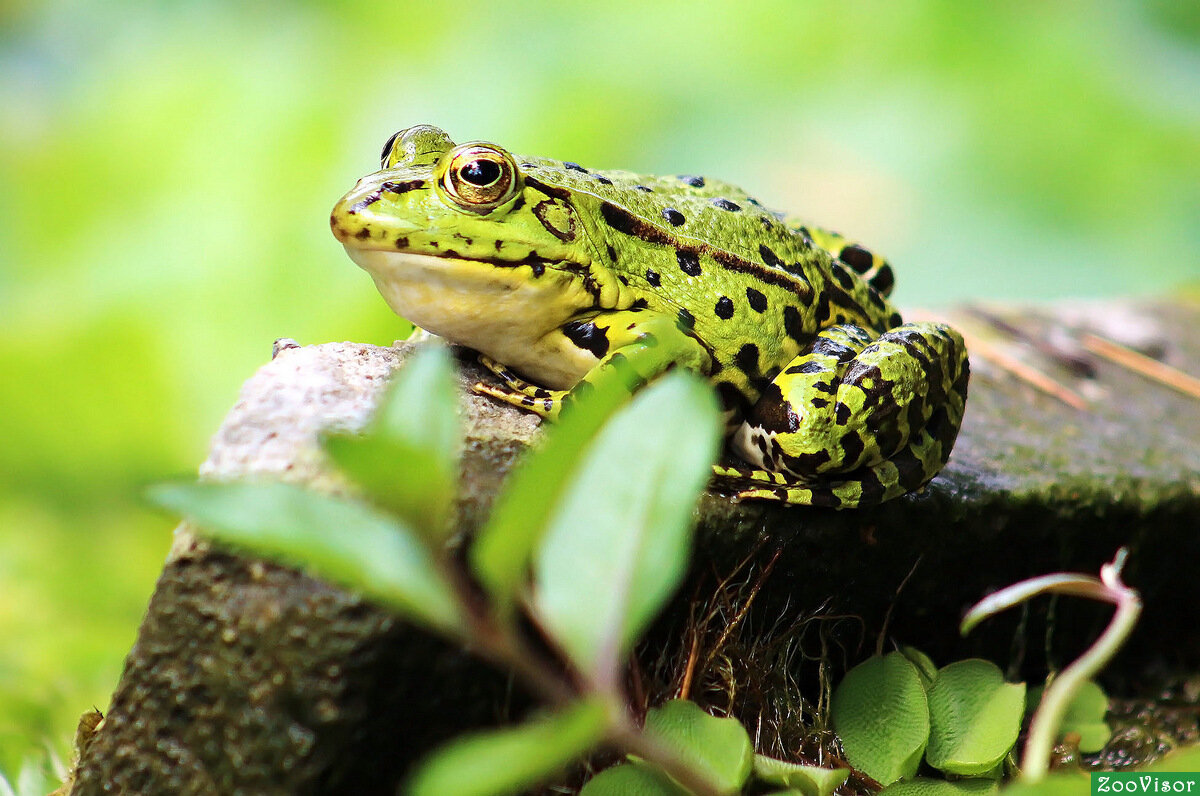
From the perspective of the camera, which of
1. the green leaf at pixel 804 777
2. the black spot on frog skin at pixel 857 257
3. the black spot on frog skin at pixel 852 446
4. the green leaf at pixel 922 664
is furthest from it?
the black spot on frog skin at pixel 857 257

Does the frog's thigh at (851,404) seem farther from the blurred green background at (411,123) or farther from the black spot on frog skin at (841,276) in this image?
the blurred green background at (411,123)

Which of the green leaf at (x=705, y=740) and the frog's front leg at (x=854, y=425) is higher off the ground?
the frog's front leg at (x=854, y=425)

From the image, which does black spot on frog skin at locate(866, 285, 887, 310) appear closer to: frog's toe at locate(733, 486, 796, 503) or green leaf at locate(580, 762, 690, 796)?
frog's toe at locate(733, 486, 796, 503)

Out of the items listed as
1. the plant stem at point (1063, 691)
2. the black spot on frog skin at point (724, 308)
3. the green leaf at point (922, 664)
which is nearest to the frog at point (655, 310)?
the black spot on frog skin at point (724, 308)

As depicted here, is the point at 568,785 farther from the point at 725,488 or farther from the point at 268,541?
the point at 268,541

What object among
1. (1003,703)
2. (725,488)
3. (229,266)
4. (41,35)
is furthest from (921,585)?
(41,35)

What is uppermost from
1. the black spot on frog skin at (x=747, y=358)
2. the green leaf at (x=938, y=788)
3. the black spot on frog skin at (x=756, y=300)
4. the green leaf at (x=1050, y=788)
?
the black spot on frog skin at (x=756, y=300)
